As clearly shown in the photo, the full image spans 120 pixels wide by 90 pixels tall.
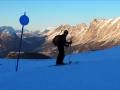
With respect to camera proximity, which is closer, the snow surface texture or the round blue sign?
the snow surface texture

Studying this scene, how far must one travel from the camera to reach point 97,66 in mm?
16266

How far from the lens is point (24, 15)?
2109 cm

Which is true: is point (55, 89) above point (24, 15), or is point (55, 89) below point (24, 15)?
below

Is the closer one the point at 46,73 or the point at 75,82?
the point at 75,82

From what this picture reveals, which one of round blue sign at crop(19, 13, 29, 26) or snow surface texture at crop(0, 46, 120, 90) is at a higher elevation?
round blue sign at crop(19, 13, 29, 26)

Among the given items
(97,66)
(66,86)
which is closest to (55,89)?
(66,86)

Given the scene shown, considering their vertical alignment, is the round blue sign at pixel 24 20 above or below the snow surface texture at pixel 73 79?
above

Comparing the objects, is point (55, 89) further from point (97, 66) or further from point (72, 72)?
point (97, 66)

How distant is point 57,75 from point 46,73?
1.02m

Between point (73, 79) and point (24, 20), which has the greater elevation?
point (24, 20)

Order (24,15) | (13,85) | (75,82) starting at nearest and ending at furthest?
(75,82)
(13,85)
(24,15)

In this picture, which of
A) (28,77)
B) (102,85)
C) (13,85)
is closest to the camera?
(102,85)

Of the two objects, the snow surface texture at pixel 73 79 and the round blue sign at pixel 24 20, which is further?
the round blue sign at pixel 24 20

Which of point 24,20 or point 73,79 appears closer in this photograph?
point 73,79
